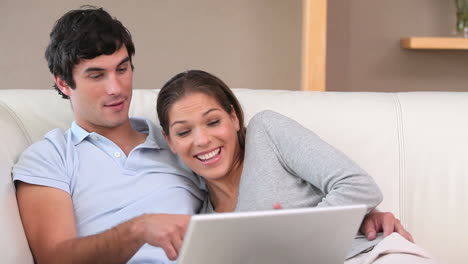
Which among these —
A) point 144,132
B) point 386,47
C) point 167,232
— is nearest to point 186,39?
point 386,47

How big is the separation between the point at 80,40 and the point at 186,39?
1.26m

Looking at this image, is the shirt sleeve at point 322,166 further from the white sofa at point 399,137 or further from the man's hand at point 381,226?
the white sofa at point 399,137

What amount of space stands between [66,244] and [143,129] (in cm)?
54

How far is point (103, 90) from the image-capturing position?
177 centimetres

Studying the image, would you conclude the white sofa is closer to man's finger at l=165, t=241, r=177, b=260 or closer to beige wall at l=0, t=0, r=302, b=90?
man's finger at l=165, t=241, r=177, b=260

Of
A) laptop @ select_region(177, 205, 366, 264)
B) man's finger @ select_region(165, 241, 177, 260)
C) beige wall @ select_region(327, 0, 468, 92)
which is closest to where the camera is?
laptop @ select_region(177, 205, 366, 264)

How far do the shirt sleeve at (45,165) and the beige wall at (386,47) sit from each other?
5.81 feet

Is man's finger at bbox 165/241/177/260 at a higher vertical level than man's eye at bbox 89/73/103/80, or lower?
lower

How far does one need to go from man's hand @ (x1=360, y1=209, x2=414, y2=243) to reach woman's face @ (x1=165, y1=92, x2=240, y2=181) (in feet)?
1.24

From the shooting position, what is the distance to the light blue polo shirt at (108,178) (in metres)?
1.64

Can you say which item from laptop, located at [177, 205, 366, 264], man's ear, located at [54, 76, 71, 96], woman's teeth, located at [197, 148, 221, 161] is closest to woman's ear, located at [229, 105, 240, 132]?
woman's teeth, located at [197, 148, 221, 161]

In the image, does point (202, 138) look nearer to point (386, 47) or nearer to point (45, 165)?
point (45, 165)

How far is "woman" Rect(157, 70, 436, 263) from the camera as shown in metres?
1.53

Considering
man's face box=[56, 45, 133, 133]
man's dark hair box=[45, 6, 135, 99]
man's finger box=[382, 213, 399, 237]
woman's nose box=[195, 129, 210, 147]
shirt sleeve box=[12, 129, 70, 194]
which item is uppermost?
man's dark hair box=[45, 6, 135, 99]
